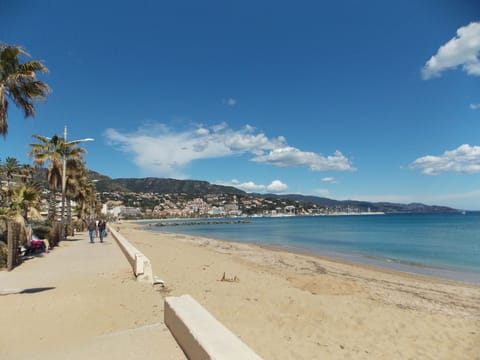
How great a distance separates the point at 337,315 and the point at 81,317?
5484mm

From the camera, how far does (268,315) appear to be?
7.13 meters

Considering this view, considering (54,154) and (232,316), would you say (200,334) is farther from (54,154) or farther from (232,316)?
(54,154)

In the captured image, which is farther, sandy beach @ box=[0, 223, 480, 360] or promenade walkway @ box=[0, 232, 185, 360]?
sandy beach @ box=[0, 223, 480, 360]

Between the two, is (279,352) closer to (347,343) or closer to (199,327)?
(347,343)

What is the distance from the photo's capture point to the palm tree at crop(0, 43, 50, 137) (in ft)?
25.5

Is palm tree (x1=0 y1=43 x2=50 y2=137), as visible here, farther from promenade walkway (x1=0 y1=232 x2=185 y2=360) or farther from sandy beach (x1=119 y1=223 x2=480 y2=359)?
sandy beach (x1=119 y1=223 x2=480 y2=359)

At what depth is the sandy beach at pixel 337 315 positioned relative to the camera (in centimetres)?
570

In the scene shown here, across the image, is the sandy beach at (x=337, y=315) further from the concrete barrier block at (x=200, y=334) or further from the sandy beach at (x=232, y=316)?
the concrete barrier block at (x=200, y=334)

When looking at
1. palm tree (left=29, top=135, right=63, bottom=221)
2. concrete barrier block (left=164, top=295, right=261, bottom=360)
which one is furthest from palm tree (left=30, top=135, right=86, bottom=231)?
concrete barrier block (left=164, top=295, right=261, bottom=360)

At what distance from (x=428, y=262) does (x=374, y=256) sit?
3.98 m

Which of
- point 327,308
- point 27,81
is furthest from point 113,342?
point 27,81

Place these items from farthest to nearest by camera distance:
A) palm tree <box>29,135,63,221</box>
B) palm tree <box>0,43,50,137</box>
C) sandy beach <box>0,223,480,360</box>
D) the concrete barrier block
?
palm tree <box>29,135,63,221</box>
palm tree <box>0,43,50,137</box>
sandy beach <box>0,223,480,360</box>
the concrete barrier block

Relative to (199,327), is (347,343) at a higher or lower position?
lower

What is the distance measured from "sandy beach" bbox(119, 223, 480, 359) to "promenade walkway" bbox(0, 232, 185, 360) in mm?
1497
